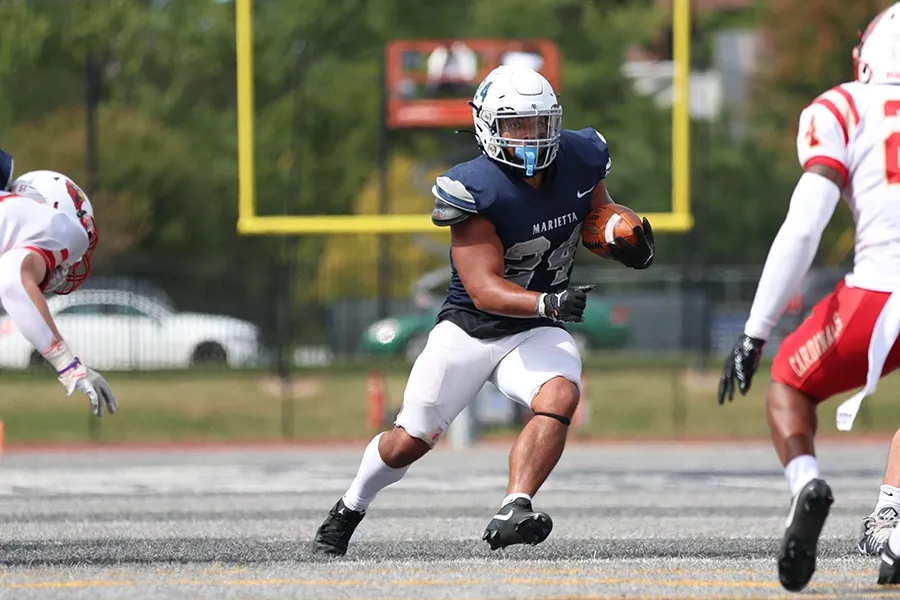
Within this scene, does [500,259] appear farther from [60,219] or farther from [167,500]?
[167,500]

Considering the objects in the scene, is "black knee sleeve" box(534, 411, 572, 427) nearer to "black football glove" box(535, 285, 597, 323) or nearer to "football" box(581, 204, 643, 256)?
"black football glove" box(535, 285, 597, 323)

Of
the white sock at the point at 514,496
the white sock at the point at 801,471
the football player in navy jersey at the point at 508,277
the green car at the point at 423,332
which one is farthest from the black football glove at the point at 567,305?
the green car at the point at 423,332

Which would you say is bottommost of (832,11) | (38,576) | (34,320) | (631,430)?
(631,430)

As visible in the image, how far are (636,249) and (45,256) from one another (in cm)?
217

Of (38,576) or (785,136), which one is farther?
(785,136)

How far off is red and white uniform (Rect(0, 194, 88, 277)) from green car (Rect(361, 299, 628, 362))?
41.3ft

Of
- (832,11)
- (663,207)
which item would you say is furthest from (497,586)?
(663,207)

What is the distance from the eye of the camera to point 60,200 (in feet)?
22.1

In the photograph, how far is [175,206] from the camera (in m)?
33.1

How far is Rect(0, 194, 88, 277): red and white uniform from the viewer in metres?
6.48

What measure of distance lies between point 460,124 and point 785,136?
60.9 feet

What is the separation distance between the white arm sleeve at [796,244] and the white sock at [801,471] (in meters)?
0.37

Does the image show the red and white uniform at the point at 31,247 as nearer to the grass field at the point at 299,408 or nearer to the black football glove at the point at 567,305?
the black football glove at the point at 567,305

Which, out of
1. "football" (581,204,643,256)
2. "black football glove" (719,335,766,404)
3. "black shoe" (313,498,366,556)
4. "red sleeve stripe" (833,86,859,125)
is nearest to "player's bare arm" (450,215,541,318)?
"football" (581,204,643,256)
